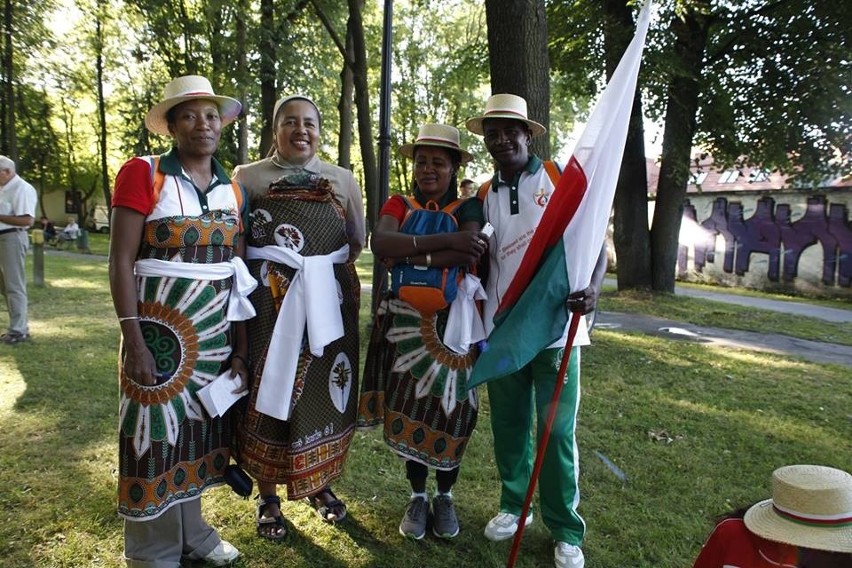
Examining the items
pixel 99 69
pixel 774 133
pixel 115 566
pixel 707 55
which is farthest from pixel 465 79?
pixel 99 69

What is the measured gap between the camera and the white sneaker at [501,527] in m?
3.23

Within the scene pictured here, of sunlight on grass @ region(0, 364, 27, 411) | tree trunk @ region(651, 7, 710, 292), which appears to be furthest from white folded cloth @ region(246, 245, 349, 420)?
tree trunk @ region(651, 7, 710, 292)

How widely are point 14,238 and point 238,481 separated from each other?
556 centimetres

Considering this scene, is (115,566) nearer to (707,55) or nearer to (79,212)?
(707,55)

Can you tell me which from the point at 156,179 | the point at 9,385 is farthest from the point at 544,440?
the point at 9,385

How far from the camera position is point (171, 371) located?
8.57 feet

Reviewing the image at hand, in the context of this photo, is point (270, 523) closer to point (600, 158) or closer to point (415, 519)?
point (415, 519)

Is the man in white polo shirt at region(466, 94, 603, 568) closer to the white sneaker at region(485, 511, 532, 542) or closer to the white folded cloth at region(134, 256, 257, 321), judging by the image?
the white sneaker at region(485, 511, 532, 542)

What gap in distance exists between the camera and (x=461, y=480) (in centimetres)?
392

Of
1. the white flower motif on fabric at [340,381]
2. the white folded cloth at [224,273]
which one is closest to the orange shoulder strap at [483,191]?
the white flower motif on fabric at [340,381]

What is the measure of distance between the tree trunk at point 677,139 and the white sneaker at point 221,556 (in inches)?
418

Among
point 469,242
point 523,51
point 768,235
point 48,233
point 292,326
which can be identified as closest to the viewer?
point 469,242

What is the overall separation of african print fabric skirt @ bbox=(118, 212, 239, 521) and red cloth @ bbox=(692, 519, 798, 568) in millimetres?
2090

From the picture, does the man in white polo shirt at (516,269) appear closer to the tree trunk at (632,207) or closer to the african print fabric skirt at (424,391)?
the african print fabric skirt at (424,391)
